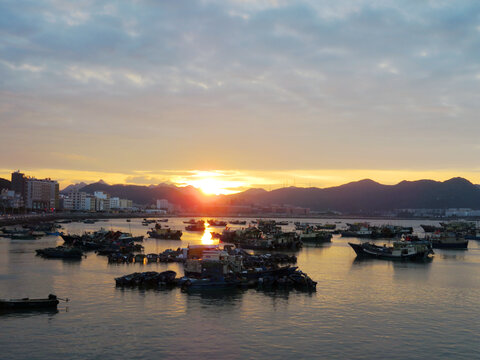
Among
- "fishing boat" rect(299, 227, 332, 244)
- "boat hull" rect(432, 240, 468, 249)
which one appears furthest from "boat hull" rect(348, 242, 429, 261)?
"fishing boat" rect(299, 227, 332, 244)

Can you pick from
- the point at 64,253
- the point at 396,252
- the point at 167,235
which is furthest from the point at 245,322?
the point at 167,235

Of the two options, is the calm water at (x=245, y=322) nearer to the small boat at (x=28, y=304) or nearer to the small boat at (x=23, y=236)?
the small boat at (x=28, y=304)

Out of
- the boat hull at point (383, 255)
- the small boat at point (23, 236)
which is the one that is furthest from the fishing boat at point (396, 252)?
the small boat at point (23, 236)

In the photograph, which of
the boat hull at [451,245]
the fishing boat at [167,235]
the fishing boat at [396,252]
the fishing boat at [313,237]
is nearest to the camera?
the fishing boat at [396,252]

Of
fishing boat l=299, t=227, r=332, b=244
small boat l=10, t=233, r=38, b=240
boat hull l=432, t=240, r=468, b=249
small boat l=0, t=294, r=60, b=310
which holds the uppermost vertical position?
small boat l=10, t=233, r=38, b=240

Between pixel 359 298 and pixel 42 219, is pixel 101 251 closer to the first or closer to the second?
pixel 359 298

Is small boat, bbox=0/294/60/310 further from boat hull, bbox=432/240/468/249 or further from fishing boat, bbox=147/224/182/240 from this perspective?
boat hull, bbox=432/240/468/249
